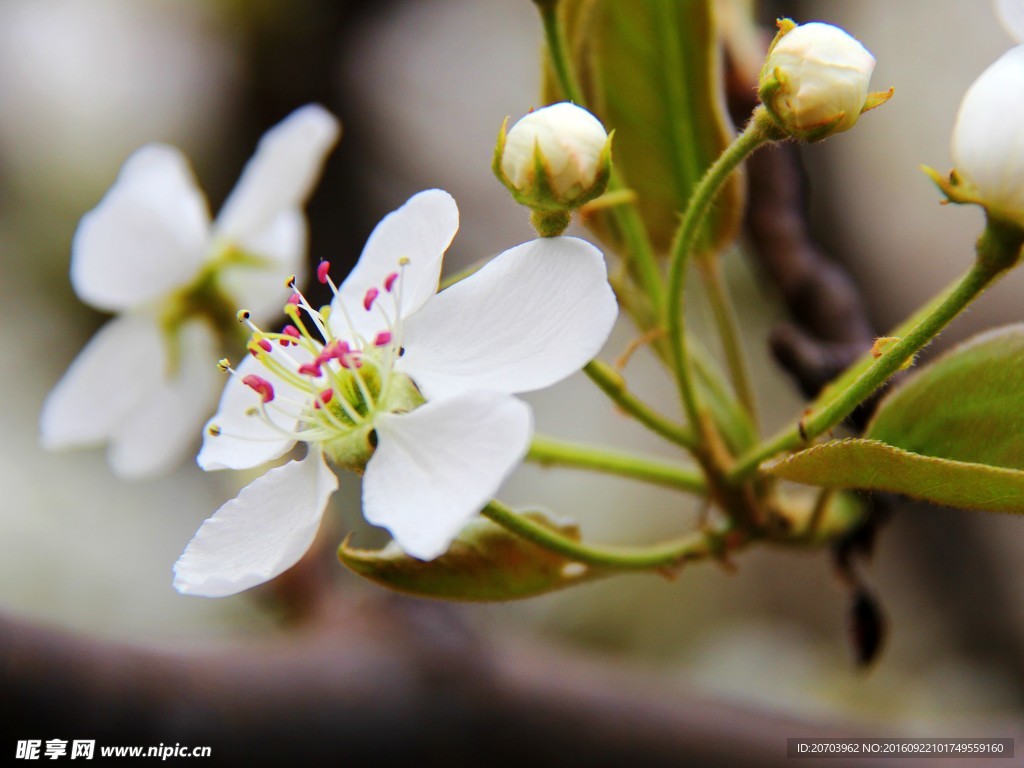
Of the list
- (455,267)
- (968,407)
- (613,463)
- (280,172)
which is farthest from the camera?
(455,267)

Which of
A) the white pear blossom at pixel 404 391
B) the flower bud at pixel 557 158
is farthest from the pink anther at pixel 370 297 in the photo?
the flower bud at pixel 557 158

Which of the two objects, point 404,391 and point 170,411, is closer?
point 404,391

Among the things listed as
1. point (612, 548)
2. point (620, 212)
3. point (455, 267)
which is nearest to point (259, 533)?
point (612, 548)

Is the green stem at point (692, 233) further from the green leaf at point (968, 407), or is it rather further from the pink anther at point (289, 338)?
the pink anther at point (289, 338)

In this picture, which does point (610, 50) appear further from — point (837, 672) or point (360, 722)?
point (837, 672)

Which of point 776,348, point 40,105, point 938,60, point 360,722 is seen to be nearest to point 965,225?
point 938,60

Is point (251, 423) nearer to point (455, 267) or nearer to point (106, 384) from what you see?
point (106, 384)
